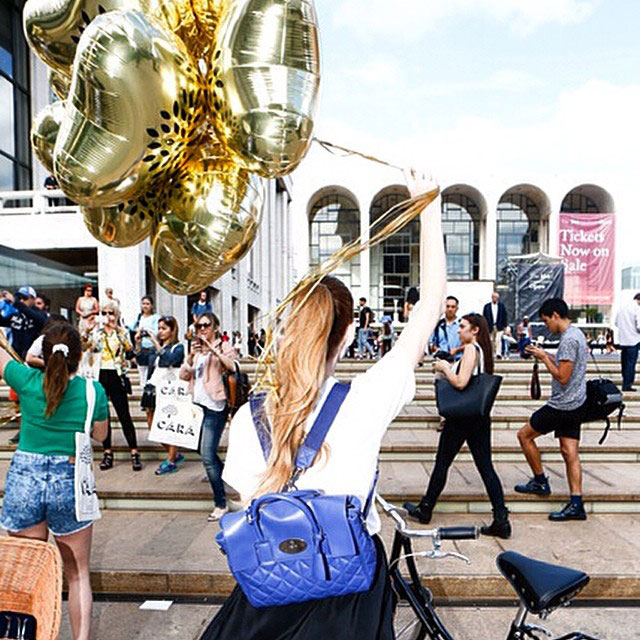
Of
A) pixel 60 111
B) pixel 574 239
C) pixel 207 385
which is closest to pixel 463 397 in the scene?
pixel 207 385

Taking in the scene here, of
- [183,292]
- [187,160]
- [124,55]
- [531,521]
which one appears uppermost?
[124,55]

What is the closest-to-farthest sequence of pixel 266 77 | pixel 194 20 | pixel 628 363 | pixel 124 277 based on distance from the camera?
1. pixel 266 77
2. pixel 194 20
3. pixel 628 363
4. pixel 124 277

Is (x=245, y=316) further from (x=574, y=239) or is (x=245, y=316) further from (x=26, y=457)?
(x=26, y=457)

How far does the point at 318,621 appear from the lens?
3.55 feet

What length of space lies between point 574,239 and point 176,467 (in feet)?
104

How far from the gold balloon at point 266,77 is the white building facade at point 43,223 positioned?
532cm

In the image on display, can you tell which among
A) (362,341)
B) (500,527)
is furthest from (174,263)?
(362,341)

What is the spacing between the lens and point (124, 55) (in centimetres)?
156

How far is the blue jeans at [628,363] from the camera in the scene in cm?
791

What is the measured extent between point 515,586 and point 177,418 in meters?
3.51

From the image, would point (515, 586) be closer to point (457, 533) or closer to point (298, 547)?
point (457, 533)

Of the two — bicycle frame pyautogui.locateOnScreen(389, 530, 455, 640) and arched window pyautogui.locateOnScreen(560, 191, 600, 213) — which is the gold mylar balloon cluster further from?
arched window pyautogui.locateOnScreen(560, 191, 600, 213)

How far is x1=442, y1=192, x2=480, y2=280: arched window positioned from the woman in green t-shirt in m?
38.2

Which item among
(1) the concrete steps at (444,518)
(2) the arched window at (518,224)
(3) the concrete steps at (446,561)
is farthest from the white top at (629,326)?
(2) the arched window at (518,224)
